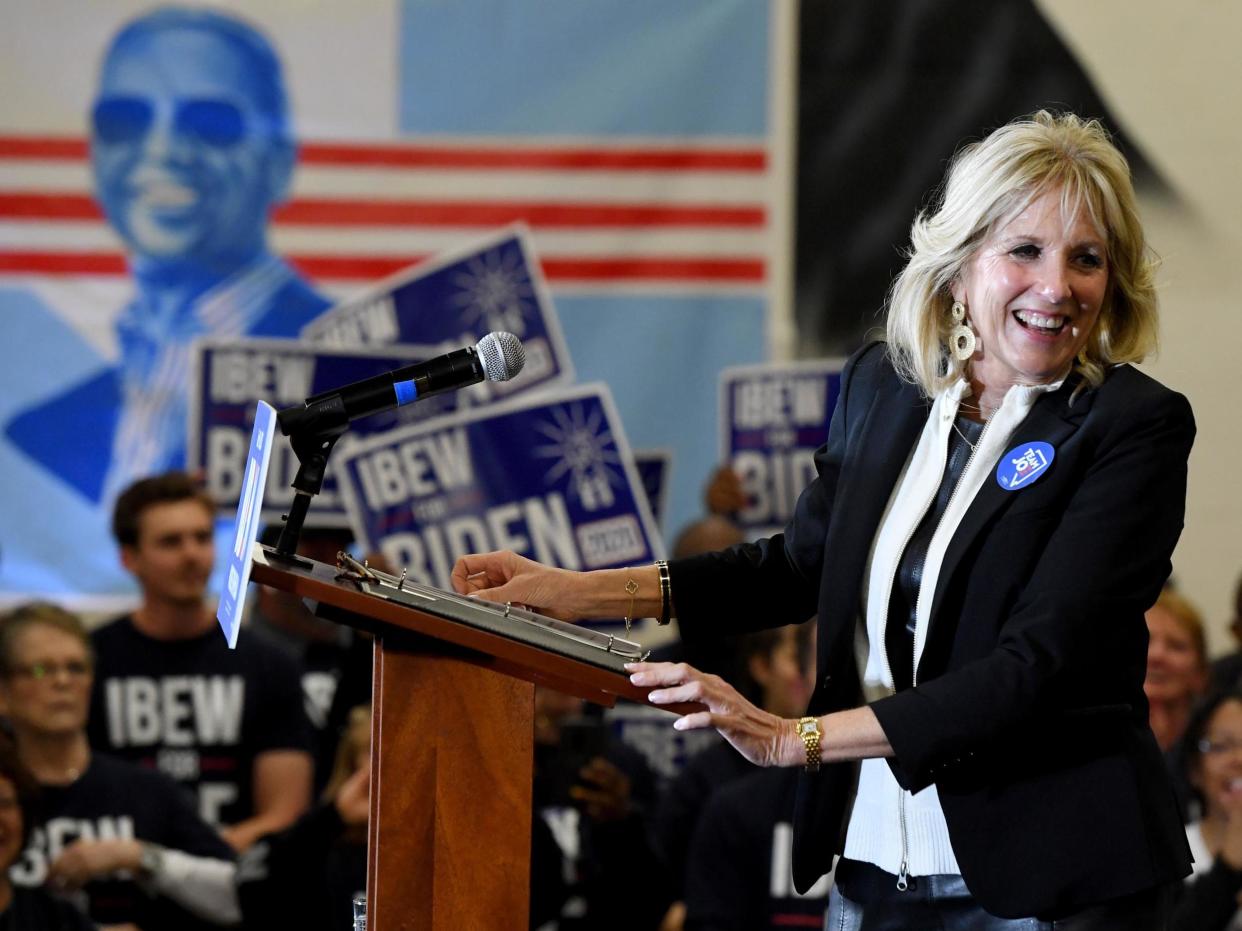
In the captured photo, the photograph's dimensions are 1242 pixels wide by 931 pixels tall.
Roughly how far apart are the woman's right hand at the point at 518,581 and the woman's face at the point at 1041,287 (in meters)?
0.58

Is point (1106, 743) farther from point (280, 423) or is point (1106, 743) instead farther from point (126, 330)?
point (126, 330)

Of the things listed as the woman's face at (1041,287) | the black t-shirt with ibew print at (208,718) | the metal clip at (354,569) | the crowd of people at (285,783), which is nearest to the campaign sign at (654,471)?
the crowd of people at (285,783)

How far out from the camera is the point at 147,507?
481cm

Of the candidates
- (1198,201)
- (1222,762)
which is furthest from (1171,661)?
(1198,201)

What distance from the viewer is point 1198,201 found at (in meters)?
5.75

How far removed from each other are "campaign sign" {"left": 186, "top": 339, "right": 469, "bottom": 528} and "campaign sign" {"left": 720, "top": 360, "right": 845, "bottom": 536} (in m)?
0.96

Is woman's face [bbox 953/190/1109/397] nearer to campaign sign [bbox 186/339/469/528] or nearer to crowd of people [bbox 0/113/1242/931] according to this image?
crowd of people [bbox 0/113/1242/931]

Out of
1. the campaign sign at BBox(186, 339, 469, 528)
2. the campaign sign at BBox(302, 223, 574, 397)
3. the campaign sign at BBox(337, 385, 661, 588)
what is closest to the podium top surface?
the campaign sign at BBox(337, 385, 661, 588)

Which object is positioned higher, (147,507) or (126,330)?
(126,330)

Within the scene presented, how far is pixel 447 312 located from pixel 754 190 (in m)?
1.03

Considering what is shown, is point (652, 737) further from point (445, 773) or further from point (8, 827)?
point (445, 773)

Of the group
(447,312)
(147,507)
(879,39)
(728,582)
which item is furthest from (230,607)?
(879,39)

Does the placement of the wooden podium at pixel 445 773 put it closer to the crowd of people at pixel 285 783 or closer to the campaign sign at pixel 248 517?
the campaign sign at pixel 248 517

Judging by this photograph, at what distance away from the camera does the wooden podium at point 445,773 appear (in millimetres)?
1830
